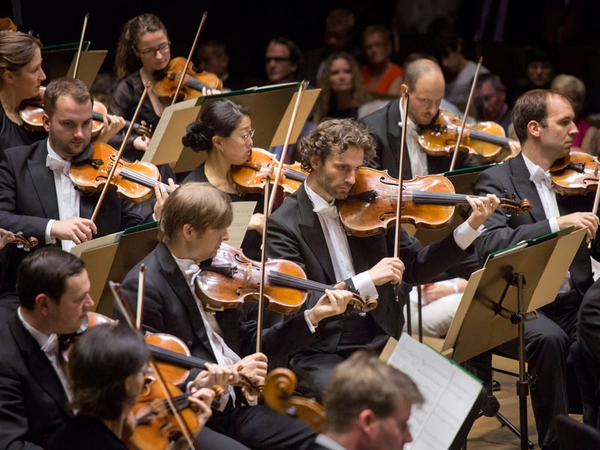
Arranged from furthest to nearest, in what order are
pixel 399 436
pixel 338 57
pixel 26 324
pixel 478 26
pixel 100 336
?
1. pixel 478 26
2. pixel 338 57
3. pixel 26 324
4. pixel 100 336
5. pixel 399 436

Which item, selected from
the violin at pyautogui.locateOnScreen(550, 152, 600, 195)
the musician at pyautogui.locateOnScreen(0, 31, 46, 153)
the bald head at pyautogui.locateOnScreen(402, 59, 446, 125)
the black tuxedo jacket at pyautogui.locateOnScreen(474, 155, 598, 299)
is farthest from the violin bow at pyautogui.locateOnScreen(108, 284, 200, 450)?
the bald head at pyautogui.locateOnScreen(402, 59, 446, 125)

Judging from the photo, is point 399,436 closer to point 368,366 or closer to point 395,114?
point 368,366

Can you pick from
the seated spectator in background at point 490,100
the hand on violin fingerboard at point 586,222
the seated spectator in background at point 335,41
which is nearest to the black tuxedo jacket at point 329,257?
the hand on violin fingerboard at point 586,222

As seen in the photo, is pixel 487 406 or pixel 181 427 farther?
pixel 487 406

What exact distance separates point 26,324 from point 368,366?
3.29ft

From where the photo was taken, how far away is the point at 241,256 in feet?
10.4

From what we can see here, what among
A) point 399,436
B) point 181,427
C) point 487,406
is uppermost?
point 399,436

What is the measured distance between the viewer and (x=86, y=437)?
2.21m

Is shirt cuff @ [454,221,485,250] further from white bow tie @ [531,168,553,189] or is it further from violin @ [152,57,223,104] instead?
violin @ [152,57,223,104]

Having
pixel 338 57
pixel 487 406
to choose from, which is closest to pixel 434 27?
pixel 338 57

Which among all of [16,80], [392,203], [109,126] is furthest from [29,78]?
[392,203]

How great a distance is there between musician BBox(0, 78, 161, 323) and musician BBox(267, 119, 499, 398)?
566 millimetres

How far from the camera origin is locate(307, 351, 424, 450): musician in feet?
6.75

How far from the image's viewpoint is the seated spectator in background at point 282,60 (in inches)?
243
